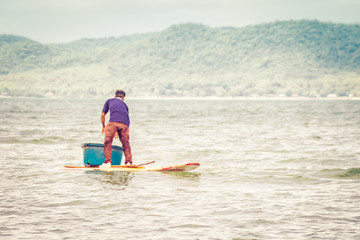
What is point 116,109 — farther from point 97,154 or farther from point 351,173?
point 351,173

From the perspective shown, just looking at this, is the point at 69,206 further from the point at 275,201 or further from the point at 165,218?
the point at 275,201

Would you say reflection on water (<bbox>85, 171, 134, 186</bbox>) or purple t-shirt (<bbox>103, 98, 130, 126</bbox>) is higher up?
purple t-shirt (<bbox>103, 98, 130, 126</bbox>)

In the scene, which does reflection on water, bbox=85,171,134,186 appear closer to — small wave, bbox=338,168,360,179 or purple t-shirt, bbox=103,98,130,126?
purple t-shirt, bbox=103,98,130,126

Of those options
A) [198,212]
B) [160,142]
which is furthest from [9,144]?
[198,212]

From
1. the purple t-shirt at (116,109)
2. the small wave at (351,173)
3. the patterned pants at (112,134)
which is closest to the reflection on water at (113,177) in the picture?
the patterned pants at (112,134)

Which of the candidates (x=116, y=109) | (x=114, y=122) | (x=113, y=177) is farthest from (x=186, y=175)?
(x=116, y=109)

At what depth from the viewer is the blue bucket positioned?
492 inches

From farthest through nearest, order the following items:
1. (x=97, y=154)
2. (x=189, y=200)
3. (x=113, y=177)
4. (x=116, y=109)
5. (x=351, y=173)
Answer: (x=351, y=173) < (x=97, y=154) < (x=116, y=109) < (x=113, y=177) < (x=189, y=200)

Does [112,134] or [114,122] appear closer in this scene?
[112,134]

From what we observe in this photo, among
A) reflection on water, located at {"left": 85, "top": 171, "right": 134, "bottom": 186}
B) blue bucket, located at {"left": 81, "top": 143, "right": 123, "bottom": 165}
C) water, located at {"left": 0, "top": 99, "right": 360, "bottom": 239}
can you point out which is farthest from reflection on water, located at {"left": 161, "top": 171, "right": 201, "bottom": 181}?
blue bucket, located at {"left": 81, "top": 143, "right": 123, "bottom": 165}

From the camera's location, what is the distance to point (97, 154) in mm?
12570

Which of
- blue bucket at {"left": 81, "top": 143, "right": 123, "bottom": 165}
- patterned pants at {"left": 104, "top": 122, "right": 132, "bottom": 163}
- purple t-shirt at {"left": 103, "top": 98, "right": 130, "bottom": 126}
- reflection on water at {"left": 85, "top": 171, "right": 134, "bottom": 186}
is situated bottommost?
reflection on water at {"left": 85, "top": 171, "right": 134, "bottom": 186}

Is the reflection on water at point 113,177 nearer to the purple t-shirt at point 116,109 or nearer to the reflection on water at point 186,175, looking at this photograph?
the reflection on water at point 186,175

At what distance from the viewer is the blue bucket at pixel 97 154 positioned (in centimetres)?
1250
